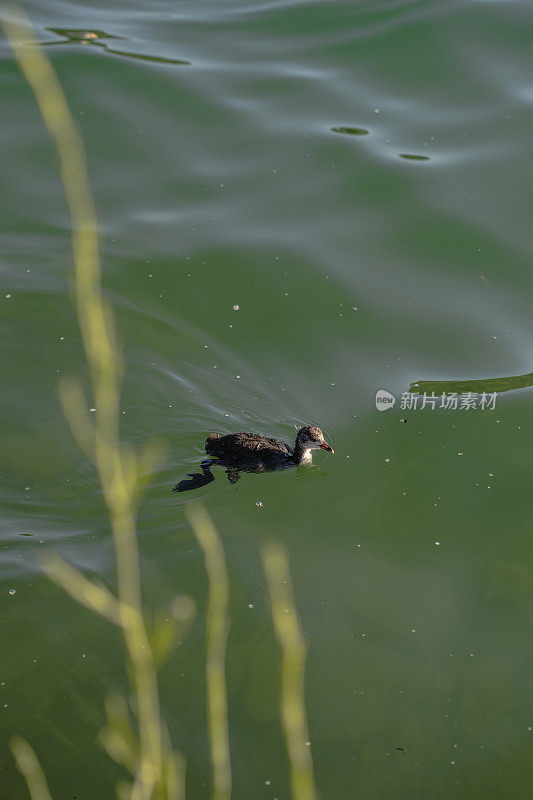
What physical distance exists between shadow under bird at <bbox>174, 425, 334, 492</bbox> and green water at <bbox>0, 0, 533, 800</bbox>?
8cm

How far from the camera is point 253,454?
4.86 meters

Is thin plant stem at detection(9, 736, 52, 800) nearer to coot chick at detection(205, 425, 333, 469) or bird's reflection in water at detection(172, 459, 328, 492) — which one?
bird's reflection in water at detection(172, 459, 328, 492)

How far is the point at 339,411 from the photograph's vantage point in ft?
17.7

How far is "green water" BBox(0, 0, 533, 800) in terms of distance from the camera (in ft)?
12.3

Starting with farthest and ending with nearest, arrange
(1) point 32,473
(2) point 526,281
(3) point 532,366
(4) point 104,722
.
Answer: (2) point 526,281
(3) point 532,366
(1) point 32,473
(4) point 104,722

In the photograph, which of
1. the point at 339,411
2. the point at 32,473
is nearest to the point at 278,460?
the point at 339,411

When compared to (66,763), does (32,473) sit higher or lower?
higher

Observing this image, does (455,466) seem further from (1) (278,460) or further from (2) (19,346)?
(2) (19,346)

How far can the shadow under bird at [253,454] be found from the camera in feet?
15.9

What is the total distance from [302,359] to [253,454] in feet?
3.52

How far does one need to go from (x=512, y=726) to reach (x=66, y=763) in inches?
71.6

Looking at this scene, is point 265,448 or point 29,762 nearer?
point 29,762

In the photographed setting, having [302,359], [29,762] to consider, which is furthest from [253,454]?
[29,762]

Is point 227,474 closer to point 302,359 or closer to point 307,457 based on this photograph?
point 307,457
